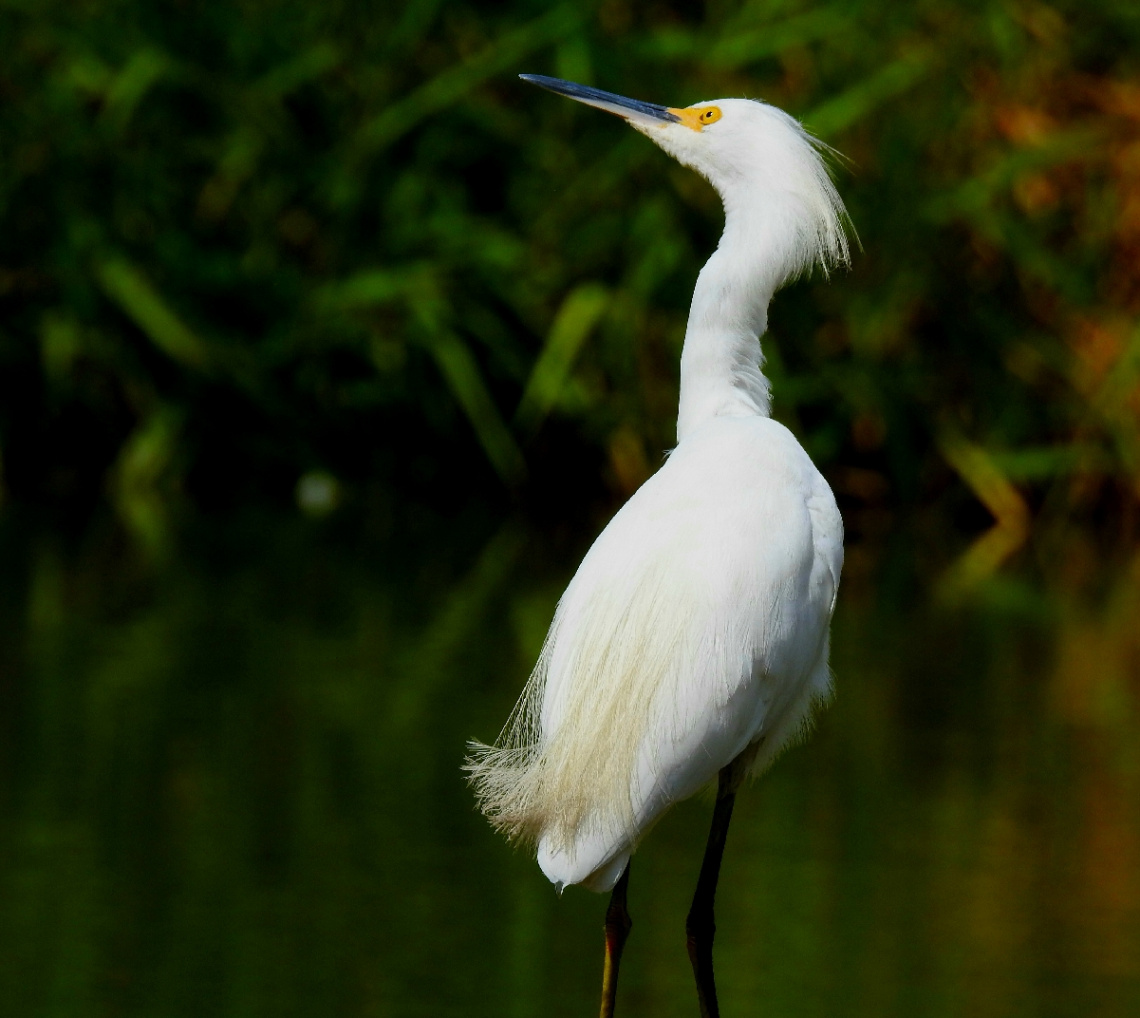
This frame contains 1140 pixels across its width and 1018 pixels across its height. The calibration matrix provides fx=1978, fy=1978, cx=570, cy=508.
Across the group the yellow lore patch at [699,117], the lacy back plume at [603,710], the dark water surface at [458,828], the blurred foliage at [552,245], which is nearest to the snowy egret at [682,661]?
the lacy back plume at [603,710]

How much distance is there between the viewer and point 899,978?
2.75 meters

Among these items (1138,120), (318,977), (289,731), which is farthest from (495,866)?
(1138,120)

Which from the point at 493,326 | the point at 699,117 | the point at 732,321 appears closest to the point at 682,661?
the point at 732,321

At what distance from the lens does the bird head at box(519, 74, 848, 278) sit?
2656mm

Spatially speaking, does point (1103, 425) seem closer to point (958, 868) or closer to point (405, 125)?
point (405, 125)

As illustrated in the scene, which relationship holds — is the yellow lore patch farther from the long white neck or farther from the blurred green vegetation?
the blurred green vegetation

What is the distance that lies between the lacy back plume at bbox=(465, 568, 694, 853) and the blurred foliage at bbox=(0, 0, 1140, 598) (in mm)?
3793

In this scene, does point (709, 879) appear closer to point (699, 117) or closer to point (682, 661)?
point (682, 661)

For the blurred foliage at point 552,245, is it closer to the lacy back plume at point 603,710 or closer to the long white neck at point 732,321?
the long white neck at point 732,321

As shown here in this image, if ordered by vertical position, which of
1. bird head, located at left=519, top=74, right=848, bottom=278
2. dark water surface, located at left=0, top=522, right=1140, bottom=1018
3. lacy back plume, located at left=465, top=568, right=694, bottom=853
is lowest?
dark water surface, located at left=0, top=522, right=1140, bottom=1018

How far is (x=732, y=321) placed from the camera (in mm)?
2650

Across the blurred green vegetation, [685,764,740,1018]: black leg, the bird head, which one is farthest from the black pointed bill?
the blurred green vegetation

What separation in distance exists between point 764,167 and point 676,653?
74 cm

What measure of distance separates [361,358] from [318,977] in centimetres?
425
